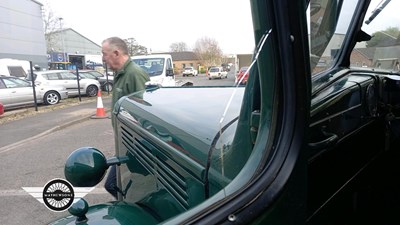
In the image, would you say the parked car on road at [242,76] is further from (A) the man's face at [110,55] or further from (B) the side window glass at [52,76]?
(B) the side window glass at [52,76]

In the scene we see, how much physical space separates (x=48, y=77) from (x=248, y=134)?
58.7ft

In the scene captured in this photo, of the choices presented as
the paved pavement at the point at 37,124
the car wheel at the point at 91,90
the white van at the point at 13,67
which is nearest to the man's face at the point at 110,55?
the paved pavement at the point at 37,124

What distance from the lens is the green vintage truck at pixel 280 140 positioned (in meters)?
0.88

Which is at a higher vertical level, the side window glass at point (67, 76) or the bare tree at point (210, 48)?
the side window glass at point (67, 76)

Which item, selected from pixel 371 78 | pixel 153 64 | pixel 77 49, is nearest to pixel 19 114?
pixel 153 64

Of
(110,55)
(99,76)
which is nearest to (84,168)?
(110,55)

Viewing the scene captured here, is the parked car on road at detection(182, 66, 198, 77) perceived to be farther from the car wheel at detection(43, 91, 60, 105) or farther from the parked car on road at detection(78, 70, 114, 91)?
the parked car on road at detection(78, 70, 114, 91)

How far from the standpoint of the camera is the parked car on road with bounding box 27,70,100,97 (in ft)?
55.2

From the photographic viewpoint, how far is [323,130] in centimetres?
118

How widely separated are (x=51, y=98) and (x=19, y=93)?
190 cm

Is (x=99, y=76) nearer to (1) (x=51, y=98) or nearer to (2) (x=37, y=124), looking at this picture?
(1) (x=51, y=98)

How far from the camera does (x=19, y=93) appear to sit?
13828 millimetres

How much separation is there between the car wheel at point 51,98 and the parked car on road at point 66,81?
813mm

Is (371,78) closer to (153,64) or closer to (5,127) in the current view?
(5,127)
